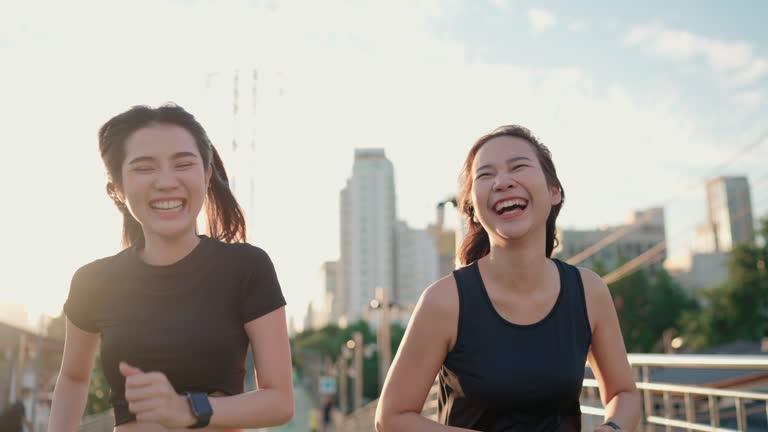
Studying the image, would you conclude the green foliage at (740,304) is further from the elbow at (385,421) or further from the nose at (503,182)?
the elbow at (385,421)

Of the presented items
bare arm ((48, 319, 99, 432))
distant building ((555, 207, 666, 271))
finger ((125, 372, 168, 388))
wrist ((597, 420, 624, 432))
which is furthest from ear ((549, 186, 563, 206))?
distant building ((555, 207, 666, 271))

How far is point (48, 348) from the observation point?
1069cm

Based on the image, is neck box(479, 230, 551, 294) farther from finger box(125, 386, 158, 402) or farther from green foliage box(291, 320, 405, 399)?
green foliage box(291, 320, 405, 399)

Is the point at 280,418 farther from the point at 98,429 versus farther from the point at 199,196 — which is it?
the point at 98,429

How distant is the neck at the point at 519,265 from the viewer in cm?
253

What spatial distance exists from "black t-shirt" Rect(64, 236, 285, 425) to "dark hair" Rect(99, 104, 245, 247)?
0.27 metres

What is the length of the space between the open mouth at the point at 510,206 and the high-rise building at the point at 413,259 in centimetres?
14894

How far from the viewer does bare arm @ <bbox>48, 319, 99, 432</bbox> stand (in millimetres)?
2420

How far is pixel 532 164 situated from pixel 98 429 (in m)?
8.83

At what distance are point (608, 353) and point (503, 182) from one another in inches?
30.6

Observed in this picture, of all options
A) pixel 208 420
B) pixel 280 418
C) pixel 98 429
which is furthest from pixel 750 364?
pixel 98 429

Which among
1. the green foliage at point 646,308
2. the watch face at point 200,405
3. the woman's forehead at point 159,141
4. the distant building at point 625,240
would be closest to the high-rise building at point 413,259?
the distant building at point 625,240

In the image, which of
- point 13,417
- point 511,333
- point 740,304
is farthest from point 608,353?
point 740,304

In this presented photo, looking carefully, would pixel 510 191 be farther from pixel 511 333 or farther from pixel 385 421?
pixel 385 421
